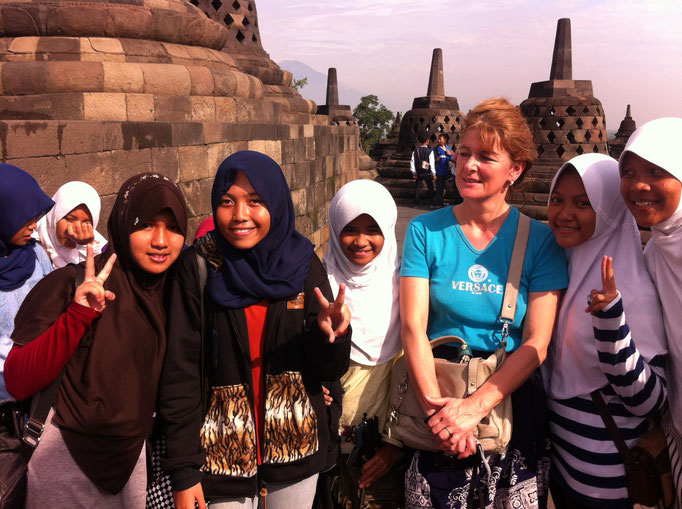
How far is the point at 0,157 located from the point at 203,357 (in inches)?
82.6

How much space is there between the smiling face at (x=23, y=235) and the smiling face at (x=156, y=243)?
0.78 meters

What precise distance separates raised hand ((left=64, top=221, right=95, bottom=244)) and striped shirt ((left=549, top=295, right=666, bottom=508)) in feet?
9.00

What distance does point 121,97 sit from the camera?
438 centimetres

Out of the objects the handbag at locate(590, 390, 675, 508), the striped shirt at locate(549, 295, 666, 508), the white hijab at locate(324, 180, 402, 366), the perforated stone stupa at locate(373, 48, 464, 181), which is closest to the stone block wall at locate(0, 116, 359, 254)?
the white hijab at locate(324, 180, 402, 366)

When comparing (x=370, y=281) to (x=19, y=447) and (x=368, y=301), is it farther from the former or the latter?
(x=19, y=447)

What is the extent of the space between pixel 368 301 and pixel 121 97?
324 centimetres

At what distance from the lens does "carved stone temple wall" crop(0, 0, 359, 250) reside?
3504 mm

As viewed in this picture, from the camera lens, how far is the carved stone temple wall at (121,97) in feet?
11.5

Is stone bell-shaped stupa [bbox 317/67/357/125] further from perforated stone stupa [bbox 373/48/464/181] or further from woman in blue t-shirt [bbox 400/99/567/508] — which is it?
woman in blue t-shirt [bbox 400/99/567/508]

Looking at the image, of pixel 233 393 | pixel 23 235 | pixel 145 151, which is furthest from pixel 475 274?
pixel 145 151

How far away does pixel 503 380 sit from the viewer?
1934mm

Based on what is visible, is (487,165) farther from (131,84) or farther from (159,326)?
(131,84)

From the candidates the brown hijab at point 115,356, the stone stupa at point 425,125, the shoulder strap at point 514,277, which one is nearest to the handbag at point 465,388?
the shoulder strap at point 514,277

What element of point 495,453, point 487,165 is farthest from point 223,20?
point 495,453
